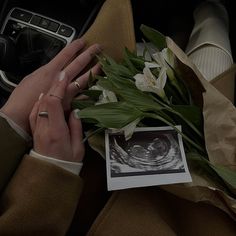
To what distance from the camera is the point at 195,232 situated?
618mm

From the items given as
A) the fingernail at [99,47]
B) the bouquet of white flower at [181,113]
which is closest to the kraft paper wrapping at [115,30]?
the fingernail at [99,47]

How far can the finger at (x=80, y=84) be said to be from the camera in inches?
26.0

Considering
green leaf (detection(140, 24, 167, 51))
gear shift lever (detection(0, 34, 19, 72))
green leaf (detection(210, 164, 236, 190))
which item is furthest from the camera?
gear shift lever (detection(0, 34, 19, 72))

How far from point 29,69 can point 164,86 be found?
15.1 inches

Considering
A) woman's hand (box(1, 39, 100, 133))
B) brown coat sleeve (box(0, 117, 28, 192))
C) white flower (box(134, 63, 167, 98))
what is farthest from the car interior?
white flower (box(134, 63, 167, 98))

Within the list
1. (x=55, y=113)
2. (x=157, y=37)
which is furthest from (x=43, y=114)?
(x=157, y=37)

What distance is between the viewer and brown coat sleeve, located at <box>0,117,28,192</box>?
1.95 ft

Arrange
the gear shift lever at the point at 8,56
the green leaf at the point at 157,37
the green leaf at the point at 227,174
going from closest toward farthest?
the green leaf at the point at 227,174 → the green leaf at the point at 157,37 → the gear shift lever at the point at 8,56

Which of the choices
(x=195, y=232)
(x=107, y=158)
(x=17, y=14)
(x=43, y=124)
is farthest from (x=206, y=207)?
(x=17, y=14)

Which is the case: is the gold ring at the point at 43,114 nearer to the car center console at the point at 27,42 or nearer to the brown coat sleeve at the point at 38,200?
the brown coat sleeve at the point at 38,200

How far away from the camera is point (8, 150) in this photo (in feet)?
1.98

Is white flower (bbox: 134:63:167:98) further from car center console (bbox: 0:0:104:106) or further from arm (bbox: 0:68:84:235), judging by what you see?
car center console (bbox: 0:0:104:106)

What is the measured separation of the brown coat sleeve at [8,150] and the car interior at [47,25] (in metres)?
0.25

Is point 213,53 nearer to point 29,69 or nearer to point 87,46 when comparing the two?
point 87,46
